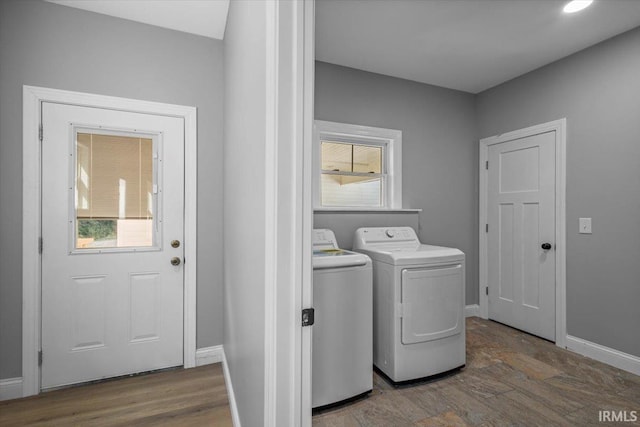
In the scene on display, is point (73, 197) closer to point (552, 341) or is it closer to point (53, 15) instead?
point (53, 15)

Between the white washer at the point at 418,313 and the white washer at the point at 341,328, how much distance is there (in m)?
0.22

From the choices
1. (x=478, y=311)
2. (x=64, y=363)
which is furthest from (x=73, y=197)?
(x=478, y=311)

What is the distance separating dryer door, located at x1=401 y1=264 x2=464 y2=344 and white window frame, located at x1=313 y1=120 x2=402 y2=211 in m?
0.97

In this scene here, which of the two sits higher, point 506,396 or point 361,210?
point 361,210

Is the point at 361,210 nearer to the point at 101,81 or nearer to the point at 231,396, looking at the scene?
the point at 231,396

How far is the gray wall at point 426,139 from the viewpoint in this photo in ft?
9.59

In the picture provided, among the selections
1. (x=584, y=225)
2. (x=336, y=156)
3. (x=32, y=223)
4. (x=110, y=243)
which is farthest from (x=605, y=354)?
(x=32, y=223)

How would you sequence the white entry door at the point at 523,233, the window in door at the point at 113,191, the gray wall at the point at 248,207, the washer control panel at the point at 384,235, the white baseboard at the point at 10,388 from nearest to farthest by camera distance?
1. the gray wall at the point at 248,207
2. the white baseboard at the point at 10,388
3. the window in door at the point at 113,191
4. the washer control panel at the point at 384,235
5. the white entry door at the point at 523,233

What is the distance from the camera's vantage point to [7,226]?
192cm

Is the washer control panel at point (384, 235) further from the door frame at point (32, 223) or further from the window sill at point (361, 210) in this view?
the door frame at point (32, 223)

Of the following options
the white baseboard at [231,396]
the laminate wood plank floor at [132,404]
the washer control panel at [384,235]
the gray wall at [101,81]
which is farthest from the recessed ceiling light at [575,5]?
the laminate wood plank floor at [132,404]

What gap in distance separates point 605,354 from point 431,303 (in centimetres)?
162

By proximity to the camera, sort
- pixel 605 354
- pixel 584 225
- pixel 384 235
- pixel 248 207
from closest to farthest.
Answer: pixel 248 207, pixel 605 354, pixel 584 225, pixel 384 235

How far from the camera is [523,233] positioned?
309 centimetres
